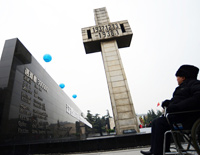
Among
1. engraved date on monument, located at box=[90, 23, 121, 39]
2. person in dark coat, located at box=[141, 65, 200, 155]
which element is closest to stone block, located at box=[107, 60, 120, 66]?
engraved date on monument, located at box=[90, 23, 121, 39]

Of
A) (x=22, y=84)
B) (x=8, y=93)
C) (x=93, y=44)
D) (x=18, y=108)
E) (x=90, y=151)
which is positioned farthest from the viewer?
(x=93, y=44)

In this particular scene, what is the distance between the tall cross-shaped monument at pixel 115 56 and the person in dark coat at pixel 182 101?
201 inches

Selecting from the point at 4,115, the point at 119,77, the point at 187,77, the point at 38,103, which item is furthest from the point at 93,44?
the point at 187,77

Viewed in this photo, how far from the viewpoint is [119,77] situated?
786 centimetres

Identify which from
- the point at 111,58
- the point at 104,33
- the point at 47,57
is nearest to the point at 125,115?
the point at 111,58

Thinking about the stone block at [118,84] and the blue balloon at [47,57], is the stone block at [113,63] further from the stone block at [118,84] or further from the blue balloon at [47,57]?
the blue balloon at [47,57]

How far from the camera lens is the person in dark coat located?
1456 mm

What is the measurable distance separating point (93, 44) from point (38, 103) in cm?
596

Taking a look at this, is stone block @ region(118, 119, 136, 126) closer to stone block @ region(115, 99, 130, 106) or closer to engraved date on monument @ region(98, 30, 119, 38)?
stone block @ region(115, 99, 130, 106)

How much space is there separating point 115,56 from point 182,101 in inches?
283

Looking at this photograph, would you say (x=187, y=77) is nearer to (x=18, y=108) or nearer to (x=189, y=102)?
(x=189, y=102)

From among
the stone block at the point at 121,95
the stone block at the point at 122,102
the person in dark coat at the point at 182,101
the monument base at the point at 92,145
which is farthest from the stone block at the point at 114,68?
the person in dark coat at the point at 182,101

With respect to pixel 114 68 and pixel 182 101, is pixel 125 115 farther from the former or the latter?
pixel 182 101

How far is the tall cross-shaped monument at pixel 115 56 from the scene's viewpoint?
6901 mm
